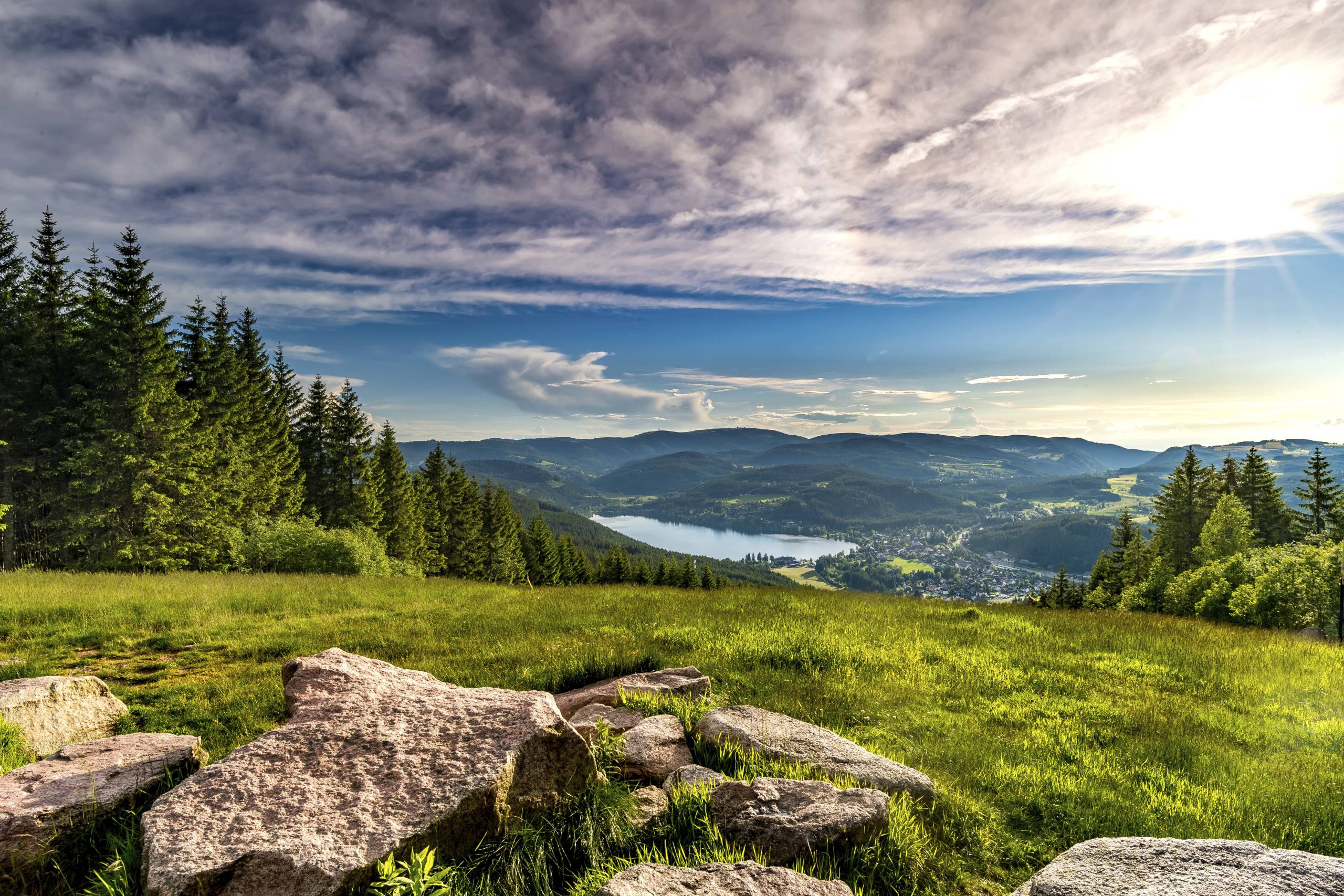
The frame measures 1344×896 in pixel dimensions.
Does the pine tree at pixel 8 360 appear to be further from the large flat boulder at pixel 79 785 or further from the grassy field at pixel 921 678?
the large flat boulder at pixel 79 785

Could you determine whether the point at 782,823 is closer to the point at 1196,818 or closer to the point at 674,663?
the point at 1196,818

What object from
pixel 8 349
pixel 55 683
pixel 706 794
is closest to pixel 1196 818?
pixel 706 794

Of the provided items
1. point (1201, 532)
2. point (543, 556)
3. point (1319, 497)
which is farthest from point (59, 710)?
point (1319, 497)

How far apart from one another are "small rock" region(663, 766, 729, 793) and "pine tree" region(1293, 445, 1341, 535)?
223ft

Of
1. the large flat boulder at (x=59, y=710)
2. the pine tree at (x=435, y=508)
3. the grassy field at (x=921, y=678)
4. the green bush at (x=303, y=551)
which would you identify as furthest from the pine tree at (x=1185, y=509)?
the pine tree at (x=435, y=508)

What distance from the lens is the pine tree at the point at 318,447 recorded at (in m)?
47.4

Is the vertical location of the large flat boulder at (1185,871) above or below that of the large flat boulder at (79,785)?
above

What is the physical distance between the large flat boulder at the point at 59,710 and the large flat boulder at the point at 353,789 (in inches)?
115

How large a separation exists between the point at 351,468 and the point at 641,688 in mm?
49644

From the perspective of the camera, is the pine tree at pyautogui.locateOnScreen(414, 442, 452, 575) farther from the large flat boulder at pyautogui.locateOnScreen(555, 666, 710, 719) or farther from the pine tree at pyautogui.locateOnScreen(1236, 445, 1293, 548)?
the pine tree at pyautogui.locateOnScreen(1236, 445, 1293, 548)

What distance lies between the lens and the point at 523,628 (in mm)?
11633

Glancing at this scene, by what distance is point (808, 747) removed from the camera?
5.31 m

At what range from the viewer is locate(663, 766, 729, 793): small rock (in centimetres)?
449

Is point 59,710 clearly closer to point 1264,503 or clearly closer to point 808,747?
point 808,747
